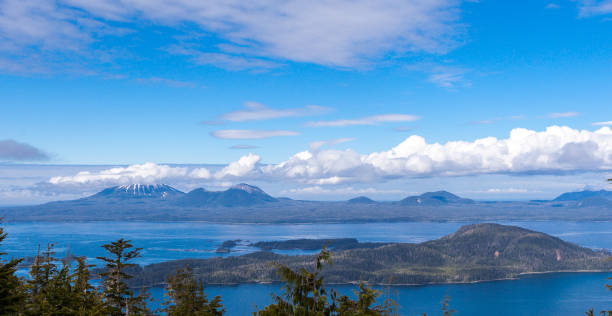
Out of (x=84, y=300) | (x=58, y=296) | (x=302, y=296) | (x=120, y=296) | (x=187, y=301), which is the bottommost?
(x=187, y=301)

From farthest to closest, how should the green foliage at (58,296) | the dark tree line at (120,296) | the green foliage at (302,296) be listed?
the green foliage at (58,296) < the dark tree line at (120,296) < the green foliage at (302,296)

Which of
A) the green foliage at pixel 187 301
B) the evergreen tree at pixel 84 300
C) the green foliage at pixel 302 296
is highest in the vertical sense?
the green foliage at pixel 302 296

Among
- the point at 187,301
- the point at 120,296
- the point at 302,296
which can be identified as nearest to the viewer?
the point at 302,296

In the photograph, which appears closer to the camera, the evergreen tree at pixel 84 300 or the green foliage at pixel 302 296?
the green foliage at pixel 302 296

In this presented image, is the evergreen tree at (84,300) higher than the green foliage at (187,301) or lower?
higher

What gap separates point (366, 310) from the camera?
17.7 m

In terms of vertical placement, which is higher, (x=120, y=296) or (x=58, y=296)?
(x=58, y=296)

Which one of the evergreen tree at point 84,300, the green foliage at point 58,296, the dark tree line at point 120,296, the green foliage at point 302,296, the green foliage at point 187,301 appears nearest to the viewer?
the green foliage at point 302,296

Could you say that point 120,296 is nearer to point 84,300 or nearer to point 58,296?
point 84,300

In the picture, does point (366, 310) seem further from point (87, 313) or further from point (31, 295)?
point (31, 295)

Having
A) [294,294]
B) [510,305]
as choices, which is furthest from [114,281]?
[510,305]

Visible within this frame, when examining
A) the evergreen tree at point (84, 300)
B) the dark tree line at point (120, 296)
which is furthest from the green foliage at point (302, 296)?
the evergreen tree at point (84, 300)

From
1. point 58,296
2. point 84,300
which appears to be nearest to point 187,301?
point 84,300

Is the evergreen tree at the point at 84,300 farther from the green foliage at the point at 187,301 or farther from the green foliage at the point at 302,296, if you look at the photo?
the green foliage at the point at 302,296
